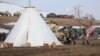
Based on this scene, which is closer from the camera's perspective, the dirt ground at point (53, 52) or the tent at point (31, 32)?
the dirt ground at point (53, 52)

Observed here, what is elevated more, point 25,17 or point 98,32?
point 25,17

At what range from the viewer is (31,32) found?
30391 mm

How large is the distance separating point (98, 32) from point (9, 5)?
4908cm

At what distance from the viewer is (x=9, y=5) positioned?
3942 inches

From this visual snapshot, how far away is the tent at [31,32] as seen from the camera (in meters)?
30.1

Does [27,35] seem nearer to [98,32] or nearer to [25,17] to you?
[25,17]

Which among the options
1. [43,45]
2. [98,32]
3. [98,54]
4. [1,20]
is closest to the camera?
[98,54]

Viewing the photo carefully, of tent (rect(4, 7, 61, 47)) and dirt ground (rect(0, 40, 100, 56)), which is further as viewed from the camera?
tent (rect(4, 7, 61, 47))

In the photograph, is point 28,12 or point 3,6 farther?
point 3,6

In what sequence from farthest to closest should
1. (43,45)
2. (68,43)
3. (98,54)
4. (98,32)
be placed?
1. (98,32)
2. (68,43)
3. (43,45)
4. (98,54)

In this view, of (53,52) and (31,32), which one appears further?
(31,32)

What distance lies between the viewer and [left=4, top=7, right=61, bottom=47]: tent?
30.1 m

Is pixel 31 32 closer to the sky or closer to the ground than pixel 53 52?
closer to the sky

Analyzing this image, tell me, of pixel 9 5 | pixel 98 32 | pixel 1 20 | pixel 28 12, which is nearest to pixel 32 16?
pixel 28 12
